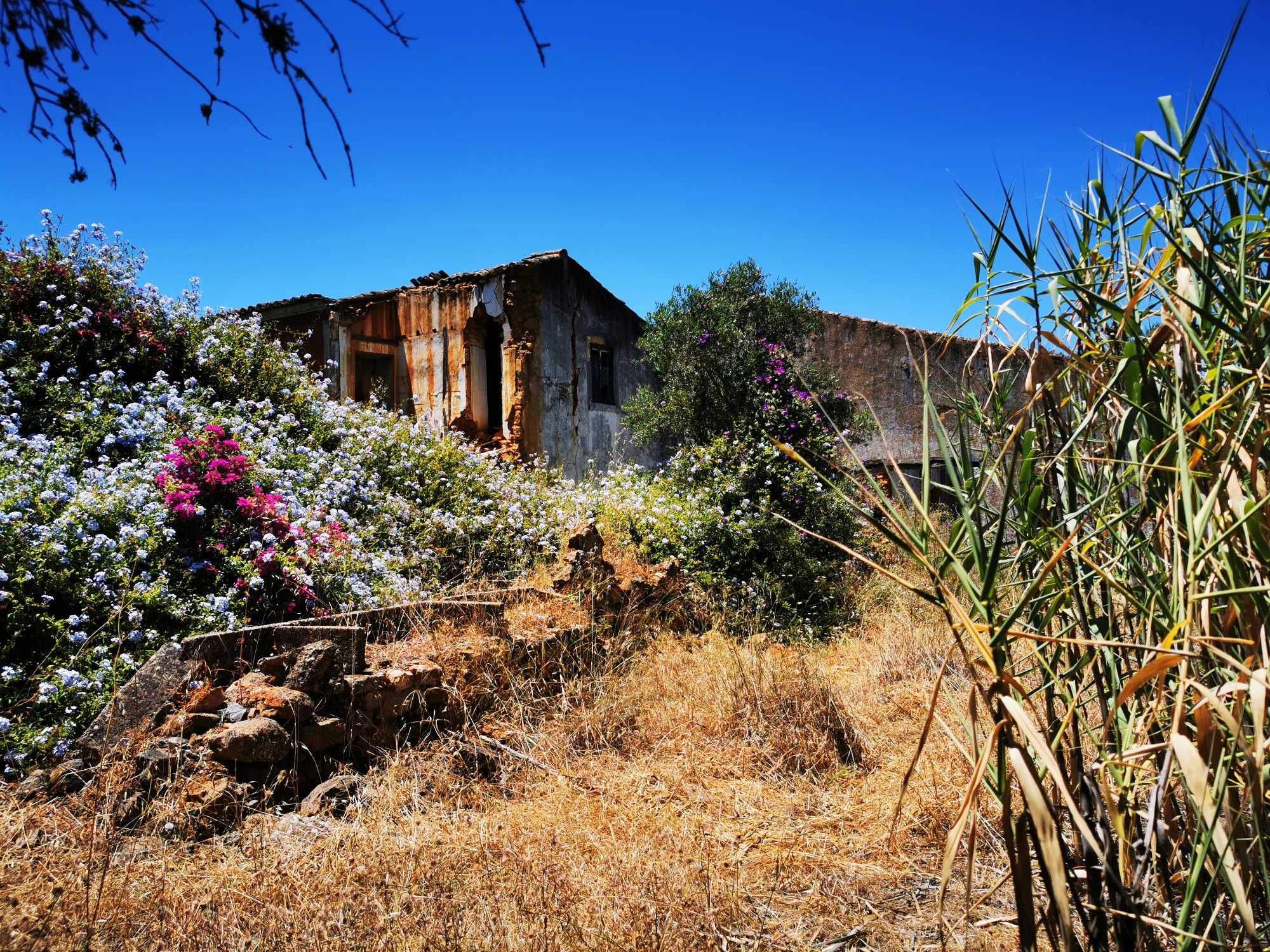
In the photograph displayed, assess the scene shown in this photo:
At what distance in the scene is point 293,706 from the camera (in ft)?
11.8

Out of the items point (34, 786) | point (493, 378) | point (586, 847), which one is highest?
point (493, 378)

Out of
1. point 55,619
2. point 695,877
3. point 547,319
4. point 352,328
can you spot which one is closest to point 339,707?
point 55,619

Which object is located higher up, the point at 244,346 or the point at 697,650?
the point at 244,346

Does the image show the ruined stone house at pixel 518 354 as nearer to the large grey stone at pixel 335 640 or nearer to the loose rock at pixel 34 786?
the large grey stone at pixel 335 640

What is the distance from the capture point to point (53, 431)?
563 centimetres

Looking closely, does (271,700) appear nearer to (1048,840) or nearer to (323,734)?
(323,734)

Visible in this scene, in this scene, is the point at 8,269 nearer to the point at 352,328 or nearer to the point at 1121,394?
the point at 352,328

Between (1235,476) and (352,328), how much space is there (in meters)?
12.7

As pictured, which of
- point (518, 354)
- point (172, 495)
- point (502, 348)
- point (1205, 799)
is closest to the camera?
point (1205, 799)

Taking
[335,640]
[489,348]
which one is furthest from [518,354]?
[335,640]

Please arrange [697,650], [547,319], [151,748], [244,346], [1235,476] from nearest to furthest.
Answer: [1235,476]
[151,748]
[697,650]
[244,346]
[547,319]

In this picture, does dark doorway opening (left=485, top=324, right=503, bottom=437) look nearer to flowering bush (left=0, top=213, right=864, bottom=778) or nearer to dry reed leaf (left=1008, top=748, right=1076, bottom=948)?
flowering bush (left=0, top=213, right=864, bottom=778)

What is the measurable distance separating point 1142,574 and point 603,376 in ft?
40.2

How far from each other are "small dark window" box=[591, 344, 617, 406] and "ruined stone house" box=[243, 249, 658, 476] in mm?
75
